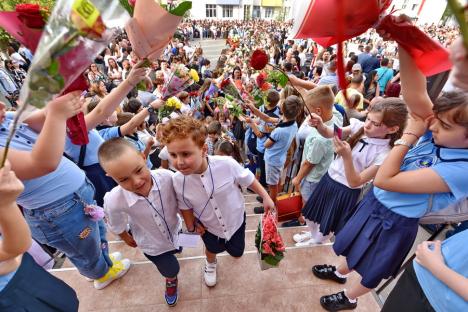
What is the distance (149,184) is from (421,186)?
63.5 inches

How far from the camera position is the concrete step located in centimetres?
206

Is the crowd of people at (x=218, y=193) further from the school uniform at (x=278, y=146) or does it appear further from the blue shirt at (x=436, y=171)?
the school uniform at (x=278, y=146)

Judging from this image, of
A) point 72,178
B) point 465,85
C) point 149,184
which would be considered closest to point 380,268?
point 465,85

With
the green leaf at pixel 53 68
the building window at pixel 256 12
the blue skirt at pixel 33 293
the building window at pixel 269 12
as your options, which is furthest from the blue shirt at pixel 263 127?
the building window at pixel 256 12

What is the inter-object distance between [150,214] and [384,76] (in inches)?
276

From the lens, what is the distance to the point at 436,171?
121 centimetres

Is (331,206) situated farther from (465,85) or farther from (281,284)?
(465,85)

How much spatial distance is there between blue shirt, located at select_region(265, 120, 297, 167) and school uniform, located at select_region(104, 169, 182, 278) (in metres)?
1.84

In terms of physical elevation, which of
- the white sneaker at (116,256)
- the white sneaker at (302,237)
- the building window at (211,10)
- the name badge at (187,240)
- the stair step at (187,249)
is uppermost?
the building window at (211,10)

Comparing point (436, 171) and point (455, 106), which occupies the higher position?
point (455, 106)

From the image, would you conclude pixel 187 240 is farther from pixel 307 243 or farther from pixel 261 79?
pixel 261 79

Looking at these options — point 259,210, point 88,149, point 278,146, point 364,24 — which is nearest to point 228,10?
point 278,146

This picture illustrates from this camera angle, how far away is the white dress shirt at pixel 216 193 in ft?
6.11

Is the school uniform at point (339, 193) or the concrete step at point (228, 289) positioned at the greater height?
the school uniform at point (339, 193)
